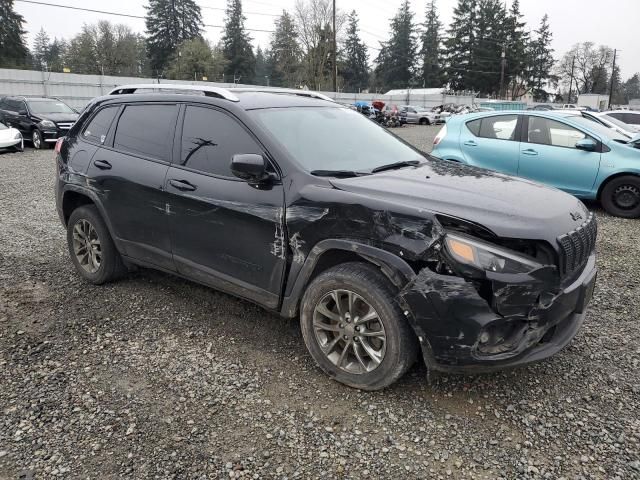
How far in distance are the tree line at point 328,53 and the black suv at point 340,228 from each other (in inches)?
2078

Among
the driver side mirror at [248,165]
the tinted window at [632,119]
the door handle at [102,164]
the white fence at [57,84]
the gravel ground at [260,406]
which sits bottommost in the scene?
the gravel ground at [260,406]

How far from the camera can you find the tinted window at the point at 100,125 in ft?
14.3

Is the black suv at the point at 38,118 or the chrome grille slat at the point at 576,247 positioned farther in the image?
the black suv at the point at 38,118

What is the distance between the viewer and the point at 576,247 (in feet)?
9.17

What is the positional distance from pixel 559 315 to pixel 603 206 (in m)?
5.79

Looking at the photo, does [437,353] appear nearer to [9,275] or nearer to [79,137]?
[79,137]

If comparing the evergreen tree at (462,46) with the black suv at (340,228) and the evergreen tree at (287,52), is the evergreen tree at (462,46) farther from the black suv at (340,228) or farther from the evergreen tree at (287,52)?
the black suv at (340,228)

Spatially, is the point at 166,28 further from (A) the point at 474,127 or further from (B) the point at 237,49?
(A) the point at 474,127

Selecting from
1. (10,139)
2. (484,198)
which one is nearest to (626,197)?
(484,198)

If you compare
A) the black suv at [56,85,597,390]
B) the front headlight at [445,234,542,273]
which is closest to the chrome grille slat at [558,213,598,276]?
the black suv at [56,85,597,390]

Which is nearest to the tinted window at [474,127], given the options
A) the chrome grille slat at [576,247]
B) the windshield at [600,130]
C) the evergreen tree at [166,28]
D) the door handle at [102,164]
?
the windshield at [600,130]

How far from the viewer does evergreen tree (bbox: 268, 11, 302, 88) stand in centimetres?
6109

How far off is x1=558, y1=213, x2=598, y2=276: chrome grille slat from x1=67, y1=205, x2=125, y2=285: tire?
3.64 metres

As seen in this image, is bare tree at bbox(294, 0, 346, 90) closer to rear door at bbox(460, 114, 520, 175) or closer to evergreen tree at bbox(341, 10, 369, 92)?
evergreen tree at bbox(341, 10, 369, 92)
